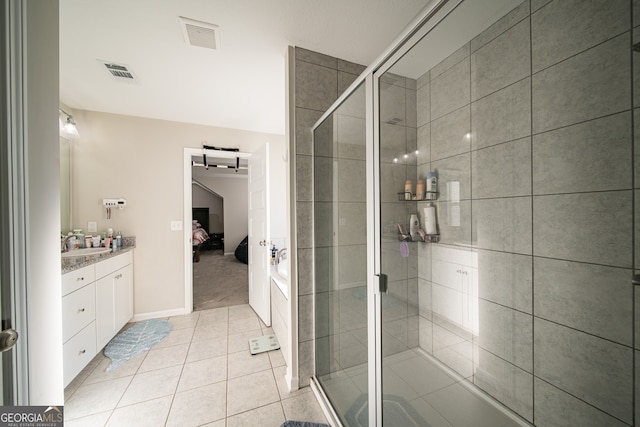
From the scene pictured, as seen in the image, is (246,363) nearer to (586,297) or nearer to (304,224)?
(304,224)

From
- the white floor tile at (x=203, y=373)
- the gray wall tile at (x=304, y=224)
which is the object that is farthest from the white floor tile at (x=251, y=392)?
the gray wall tile at (x=304, y=224)

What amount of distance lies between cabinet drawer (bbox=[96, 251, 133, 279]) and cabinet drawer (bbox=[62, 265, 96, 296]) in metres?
0.09

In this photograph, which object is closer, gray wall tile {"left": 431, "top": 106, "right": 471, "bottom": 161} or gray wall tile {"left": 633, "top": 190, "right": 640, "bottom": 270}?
gray wall tile {"left": 633, "top": 190, "right": 640, "bottom": 270}

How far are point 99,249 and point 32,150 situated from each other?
7.56ft

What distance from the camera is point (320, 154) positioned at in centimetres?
160

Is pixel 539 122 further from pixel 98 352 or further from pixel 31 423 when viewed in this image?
pixel 98 352

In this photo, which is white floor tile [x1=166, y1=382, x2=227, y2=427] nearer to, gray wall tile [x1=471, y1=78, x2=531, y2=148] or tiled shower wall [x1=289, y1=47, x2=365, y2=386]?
tiled shower wall [x1=289, y1=47, x2=365, y2=386]

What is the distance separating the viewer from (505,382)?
38.3 inches

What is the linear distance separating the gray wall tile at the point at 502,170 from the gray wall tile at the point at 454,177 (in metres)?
0.02

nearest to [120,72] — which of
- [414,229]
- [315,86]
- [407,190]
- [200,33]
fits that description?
[200,33]

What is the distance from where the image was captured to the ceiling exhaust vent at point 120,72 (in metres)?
1.82

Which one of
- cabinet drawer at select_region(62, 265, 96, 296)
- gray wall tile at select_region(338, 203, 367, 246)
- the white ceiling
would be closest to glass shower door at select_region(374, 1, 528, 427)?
gray wall tile at select_region(338, 203, 367, 246)

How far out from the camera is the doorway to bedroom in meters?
4.17

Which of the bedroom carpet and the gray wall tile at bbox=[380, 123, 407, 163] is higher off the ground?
the gray wall tile at bbox=[380, 123, 407, 163]
